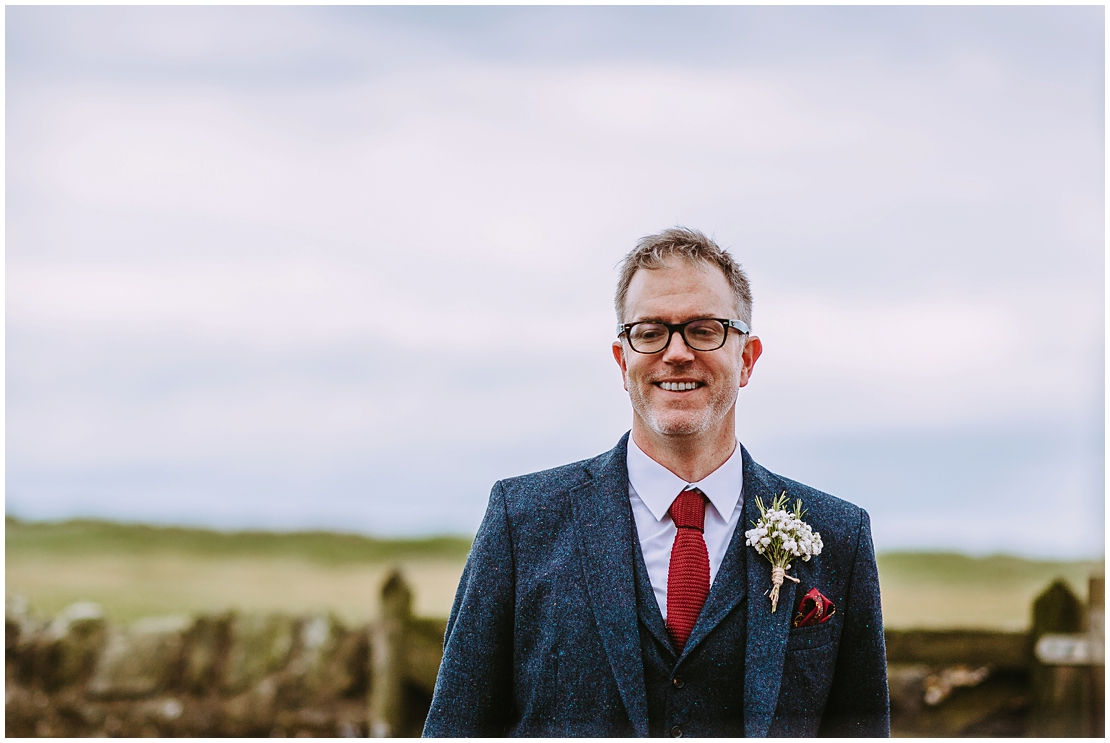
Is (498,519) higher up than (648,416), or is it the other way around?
(648,416)

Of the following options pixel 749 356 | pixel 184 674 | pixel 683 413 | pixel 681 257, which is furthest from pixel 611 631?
pixel 184 674

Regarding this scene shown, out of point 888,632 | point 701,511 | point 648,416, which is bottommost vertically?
point 888,632

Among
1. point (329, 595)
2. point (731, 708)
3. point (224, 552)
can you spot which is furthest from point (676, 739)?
point (224, 552)

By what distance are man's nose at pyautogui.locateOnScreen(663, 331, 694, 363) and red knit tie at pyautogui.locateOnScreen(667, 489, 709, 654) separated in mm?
379

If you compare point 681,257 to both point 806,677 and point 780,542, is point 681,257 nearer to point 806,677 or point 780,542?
point 780,542

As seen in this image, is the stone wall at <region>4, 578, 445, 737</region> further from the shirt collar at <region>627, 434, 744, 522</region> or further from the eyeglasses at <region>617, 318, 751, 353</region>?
the eyeglasses at <region>617, 318, 751, 353</region>

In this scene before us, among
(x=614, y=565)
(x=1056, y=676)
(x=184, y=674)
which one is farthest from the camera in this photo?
(x=184, y=674)

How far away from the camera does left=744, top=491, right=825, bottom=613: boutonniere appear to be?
93.0 inches

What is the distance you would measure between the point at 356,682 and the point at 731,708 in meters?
4.30

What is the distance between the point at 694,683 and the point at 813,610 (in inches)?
14.9

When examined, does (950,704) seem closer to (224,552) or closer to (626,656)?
(626,656)

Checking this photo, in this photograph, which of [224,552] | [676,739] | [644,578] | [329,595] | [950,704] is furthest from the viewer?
[224,552]

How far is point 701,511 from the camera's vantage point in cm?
245

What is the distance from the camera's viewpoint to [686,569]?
2381 millimetres
